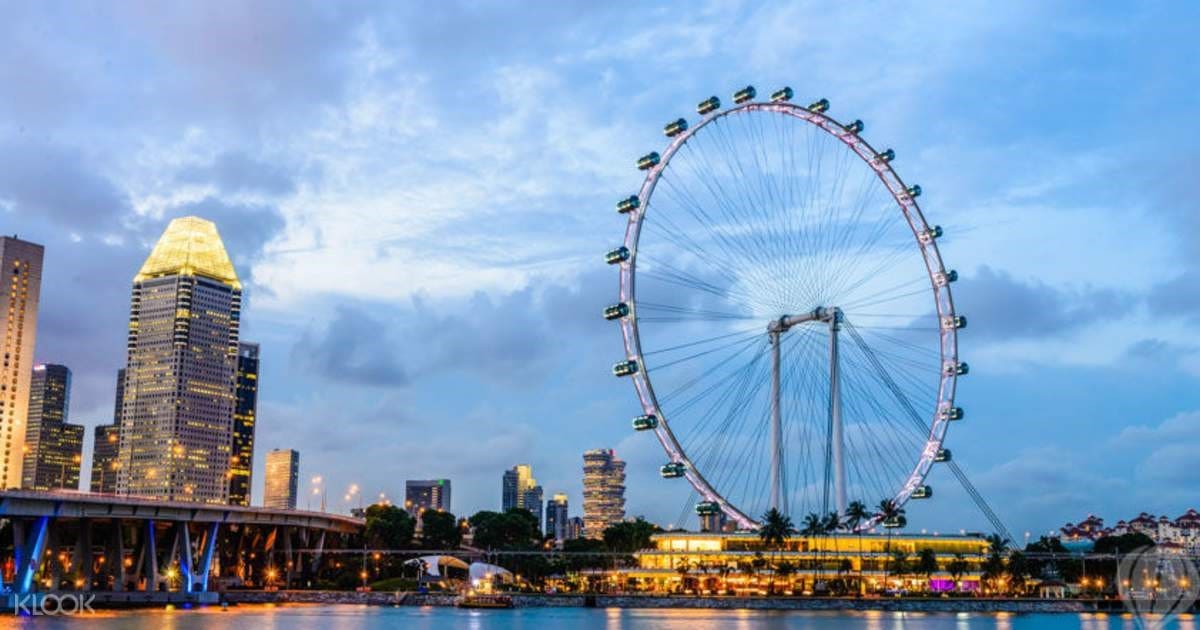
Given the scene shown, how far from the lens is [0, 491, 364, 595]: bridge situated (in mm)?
129750

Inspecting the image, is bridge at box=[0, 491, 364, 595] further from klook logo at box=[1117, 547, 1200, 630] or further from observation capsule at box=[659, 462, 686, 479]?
klook logo at box=[1117, 547, 1200, 630]

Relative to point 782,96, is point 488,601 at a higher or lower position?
lower

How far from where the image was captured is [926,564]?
171 m

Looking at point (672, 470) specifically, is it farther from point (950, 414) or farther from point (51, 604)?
point (51, 604)

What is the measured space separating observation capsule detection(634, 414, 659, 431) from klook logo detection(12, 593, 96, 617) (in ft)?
198

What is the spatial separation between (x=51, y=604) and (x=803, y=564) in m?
95.9

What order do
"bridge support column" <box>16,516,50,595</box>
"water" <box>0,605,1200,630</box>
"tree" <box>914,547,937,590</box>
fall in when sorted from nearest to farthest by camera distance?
"water" <box>0,605,1200,630</box>, "bridge support column" <box>16,516,50,595</box>, "tree" <box>914,547,937,590</box>

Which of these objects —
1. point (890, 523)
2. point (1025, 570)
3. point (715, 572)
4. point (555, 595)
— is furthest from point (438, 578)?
point (1025, 570)

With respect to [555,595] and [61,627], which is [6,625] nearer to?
[61,627]

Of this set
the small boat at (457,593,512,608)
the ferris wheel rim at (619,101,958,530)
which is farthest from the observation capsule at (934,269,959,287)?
the small boat at (457,593,512,608)

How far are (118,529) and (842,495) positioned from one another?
85.6 meters

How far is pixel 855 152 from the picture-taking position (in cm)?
13112

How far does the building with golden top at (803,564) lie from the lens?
170 metres

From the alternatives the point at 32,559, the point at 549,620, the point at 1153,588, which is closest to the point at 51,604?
the point at 32,559
